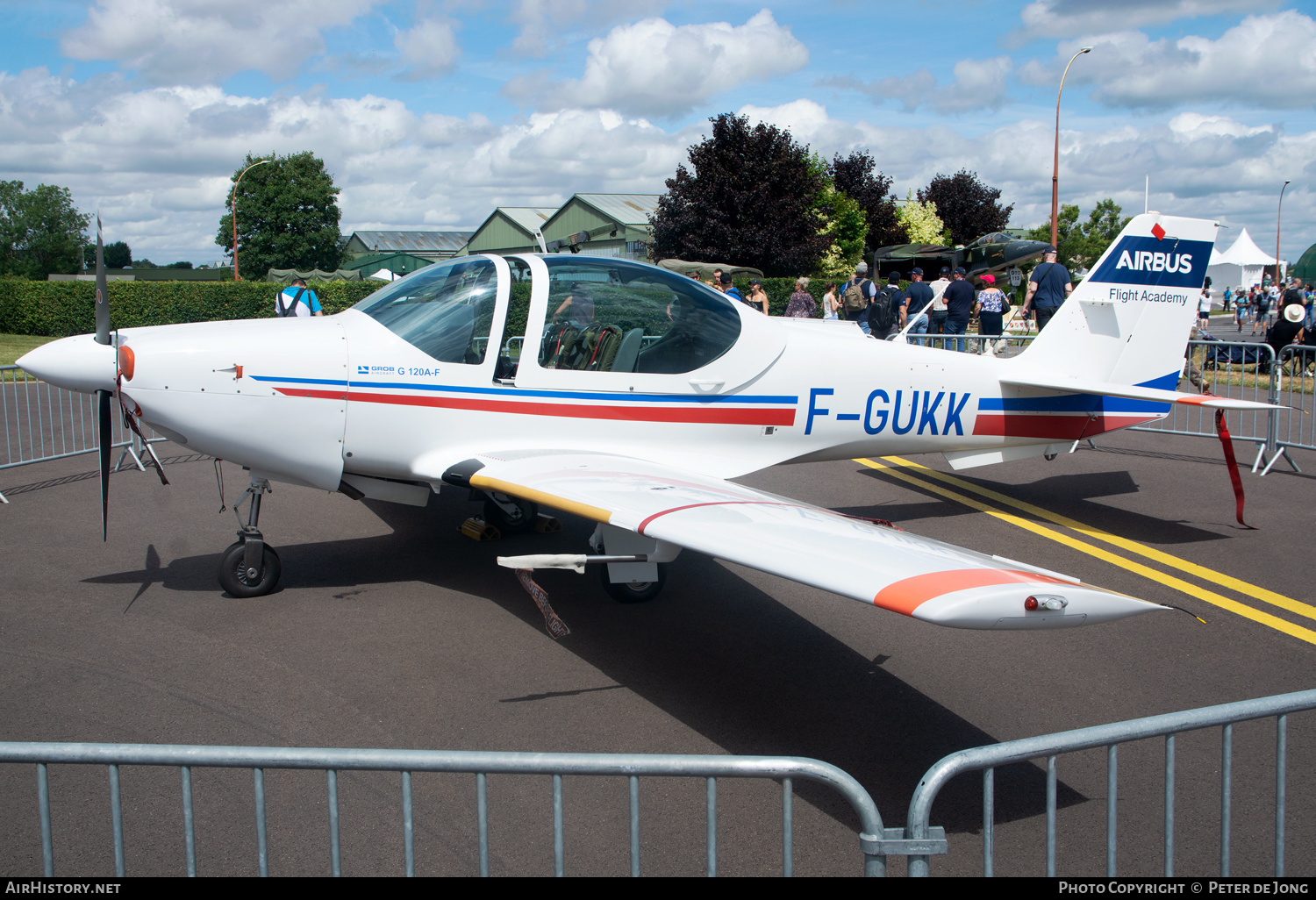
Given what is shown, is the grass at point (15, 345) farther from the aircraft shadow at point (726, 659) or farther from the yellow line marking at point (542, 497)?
the yellow line marking at point (542, 497)

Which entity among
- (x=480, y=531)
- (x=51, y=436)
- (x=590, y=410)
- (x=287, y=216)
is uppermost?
(x=287, y=216)

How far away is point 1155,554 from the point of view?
6.21 meters

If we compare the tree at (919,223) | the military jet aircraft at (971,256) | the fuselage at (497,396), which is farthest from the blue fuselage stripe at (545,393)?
the tree at (919,223)

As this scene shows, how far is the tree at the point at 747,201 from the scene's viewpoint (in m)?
34.0

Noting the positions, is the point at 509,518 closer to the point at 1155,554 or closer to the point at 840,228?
the point at 1155,554

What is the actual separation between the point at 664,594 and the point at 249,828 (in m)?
2.97

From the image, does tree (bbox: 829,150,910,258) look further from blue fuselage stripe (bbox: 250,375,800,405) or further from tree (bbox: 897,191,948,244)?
blue fuselage stripe (bbox: 250,375,800,405)

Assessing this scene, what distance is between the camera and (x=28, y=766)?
133 inches

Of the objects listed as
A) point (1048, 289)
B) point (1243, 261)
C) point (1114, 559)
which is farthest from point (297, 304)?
point (1243, 261)

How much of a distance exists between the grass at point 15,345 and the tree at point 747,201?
2187 centimetres

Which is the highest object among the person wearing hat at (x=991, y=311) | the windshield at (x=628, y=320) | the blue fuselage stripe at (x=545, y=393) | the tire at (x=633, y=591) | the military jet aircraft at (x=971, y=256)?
the military jet aircraft at (x=971, y=256)

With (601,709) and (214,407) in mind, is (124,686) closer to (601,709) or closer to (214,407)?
(214,407)

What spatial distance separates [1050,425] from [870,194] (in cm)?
4337

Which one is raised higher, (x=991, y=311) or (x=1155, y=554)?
(x=991, y=311)
